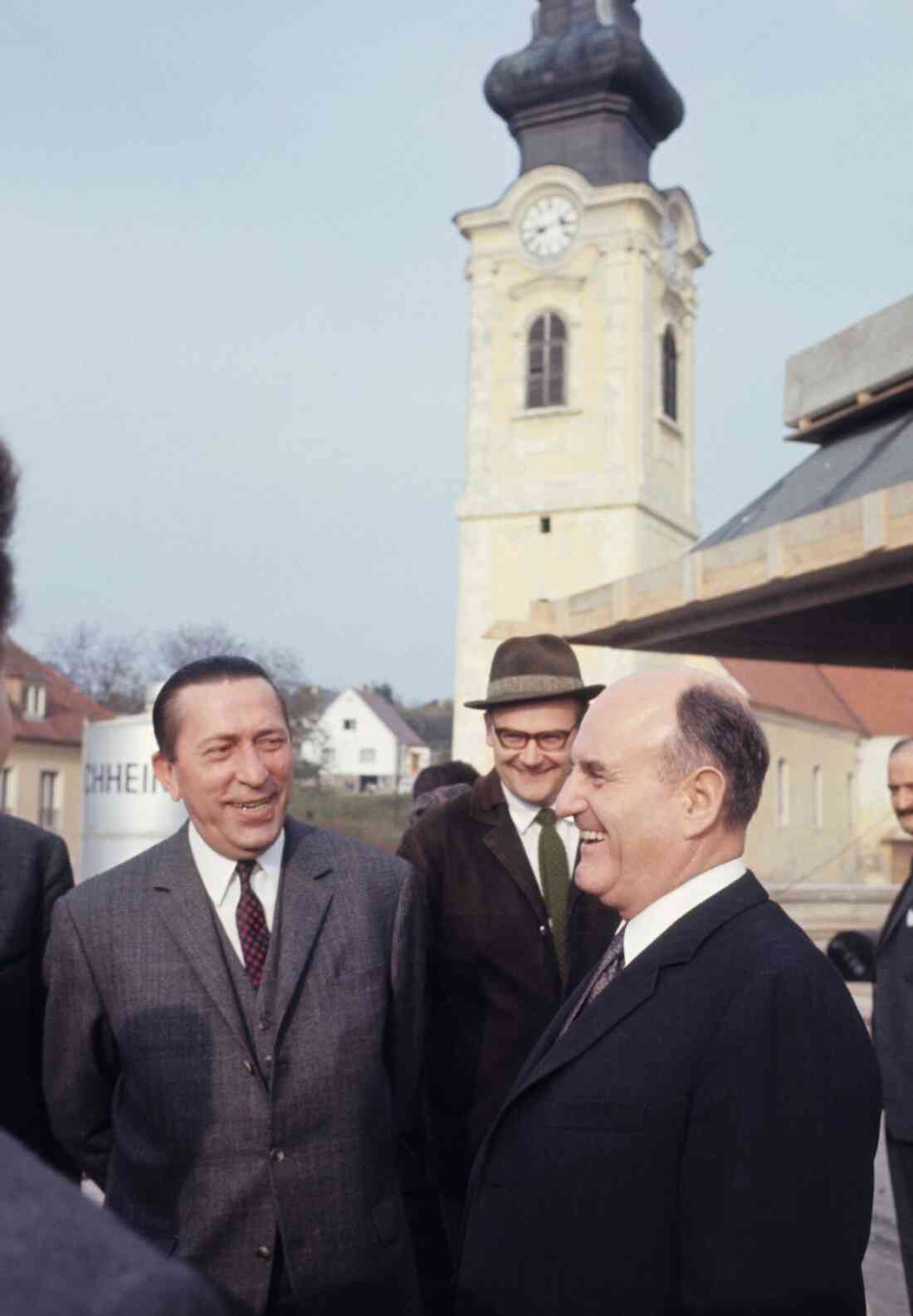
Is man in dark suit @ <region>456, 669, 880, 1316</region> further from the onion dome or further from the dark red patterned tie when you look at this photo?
the onion dome

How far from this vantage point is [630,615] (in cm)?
777

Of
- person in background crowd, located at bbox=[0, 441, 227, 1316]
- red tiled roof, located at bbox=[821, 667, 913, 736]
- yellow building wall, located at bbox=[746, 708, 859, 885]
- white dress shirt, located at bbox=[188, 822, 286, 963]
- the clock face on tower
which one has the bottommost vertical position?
yellow building wall, located at bbox=[746, 708, 859, 885]

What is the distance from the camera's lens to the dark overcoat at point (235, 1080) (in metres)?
3.07

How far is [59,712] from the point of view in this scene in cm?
5350

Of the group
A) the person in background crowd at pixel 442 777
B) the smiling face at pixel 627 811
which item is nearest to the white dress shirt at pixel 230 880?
the smiling face at pixel 627 811

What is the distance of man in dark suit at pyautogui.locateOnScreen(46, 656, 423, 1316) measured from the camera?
3.08 m

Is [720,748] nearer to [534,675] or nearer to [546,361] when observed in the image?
[534,675]

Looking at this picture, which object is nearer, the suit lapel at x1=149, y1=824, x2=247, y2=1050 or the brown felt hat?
the suit lapel at x1=149, y1=824, x2=247, y2=1050

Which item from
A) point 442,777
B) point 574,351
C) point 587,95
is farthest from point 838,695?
point 442,777

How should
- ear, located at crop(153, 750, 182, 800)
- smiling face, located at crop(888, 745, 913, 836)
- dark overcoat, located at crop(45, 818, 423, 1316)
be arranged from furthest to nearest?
1. smiling face, located at crop(888, 745, 913, 836)
2. ear, located at crop(153, 750, 182, 800)
3. dark overcoat, located at crop(45, 818, 423, 1316)

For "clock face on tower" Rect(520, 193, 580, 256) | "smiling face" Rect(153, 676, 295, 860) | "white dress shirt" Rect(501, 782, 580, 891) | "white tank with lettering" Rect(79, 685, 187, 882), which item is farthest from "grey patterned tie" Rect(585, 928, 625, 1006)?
"clock face on tower" Rect(520, 193, 580, 256)

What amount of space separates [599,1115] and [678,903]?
420 millimetres

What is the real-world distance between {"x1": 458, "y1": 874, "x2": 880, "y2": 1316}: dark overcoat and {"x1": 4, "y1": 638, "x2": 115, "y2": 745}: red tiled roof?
157ft

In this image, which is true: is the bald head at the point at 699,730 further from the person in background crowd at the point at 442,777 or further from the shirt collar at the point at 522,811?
the person in background crowd at the point at 442,777
